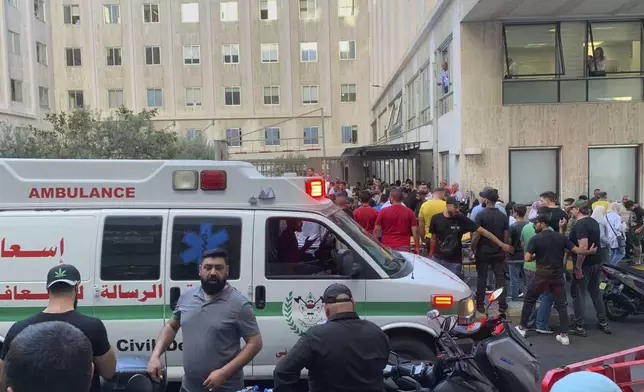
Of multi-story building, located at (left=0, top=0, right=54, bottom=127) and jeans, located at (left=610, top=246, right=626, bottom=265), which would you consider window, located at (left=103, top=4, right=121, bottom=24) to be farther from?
jeans, located at (left=610, top=246, right=626, bottom=265)

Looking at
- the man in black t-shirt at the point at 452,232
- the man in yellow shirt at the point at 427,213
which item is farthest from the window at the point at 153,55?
the man in black t-shirt at the point at 452,232

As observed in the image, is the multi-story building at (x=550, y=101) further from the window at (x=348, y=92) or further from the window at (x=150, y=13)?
the window at (x=150, y=13)

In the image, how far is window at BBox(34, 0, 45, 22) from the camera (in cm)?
3809

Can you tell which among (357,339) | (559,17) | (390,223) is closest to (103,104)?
(559,17)

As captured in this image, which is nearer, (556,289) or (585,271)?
(556,289)

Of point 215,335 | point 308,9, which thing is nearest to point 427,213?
point 215,335

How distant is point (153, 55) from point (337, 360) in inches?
1778

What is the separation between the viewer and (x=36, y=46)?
3797 centimetres

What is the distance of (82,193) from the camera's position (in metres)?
4.92

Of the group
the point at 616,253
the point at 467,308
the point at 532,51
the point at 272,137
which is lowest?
the point at 616,253

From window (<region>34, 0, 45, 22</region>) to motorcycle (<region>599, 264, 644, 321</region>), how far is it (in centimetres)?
4047

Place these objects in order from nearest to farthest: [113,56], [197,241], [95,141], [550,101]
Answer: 1. [197,241]
2. [550,101]
3. [95,141]
4. [113,56]

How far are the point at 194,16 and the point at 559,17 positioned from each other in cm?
3518

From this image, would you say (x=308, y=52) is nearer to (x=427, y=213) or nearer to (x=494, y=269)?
(x=427, y=213)
